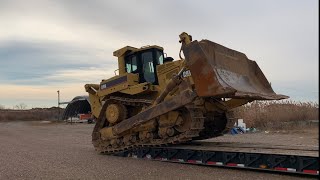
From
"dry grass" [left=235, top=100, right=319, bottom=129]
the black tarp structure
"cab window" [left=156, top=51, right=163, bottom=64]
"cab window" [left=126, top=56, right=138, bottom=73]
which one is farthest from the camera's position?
the black tarp structure

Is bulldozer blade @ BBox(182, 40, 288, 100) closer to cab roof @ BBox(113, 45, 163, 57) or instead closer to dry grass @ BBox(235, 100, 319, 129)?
cab roof @ BBox(113, 45, 163, 57)

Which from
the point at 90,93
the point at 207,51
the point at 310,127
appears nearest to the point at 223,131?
the point at 207,51

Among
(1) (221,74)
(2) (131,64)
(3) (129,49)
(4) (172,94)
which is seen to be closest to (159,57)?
(2) (131,64)

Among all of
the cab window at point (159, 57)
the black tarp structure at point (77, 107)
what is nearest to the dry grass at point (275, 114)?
the cab window at point (159, 57)

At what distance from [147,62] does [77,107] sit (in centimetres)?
3752

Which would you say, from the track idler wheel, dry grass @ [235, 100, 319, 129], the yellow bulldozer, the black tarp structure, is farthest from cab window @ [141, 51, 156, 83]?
the black tarp structure

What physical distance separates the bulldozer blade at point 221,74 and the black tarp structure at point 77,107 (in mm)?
38062

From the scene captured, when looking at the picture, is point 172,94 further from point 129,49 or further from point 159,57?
point 129,49

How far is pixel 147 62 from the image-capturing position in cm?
1320

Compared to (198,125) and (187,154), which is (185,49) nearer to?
(198,125)

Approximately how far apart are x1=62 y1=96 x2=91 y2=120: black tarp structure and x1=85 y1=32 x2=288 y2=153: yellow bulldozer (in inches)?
1344

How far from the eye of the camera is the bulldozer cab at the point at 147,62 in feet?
42.8

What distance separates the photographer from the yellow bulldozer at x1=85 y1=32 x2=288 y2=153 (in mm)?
10008

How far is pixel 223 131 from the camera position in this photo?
12500mm
